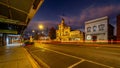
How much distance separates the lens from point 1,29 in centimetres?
2473

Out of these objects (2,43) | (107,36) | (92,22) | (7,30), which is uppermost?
(92,22)

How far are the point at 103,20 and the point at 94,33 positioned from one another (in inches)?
210

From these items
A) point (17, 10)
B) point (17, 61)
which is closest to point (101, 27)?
point (17, 10)

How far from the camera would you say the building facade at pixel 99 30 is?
31219 millimetres

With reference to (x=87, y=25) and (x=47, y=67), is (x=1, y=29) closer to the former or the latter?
(x=47, y=67)

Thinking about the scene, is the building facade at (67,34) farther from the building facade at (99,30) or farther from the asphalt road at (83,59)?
the asphalt road at (83,59)

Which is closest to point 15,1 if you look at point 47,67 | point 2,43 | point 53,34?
point 47,67

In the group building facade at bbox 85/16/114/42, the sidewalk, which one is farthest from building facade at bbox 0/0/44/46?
building facade at bbox 85/16/114/42

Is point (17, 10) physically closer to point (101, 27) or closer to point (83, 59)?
point (83, 59)

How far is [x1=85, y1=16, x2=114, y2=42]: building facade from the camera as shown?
102ft

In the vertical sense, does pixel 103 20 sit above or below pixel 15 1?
above

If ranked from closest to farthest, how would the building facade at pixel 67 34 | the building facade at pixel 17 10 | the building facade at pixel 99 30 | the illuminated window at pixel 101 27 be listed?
the building facade at pixel 17 10 → the building facade at pixel 99 30 → the illuminated window at pixel 101 27 → the building facade at pixel 67 34

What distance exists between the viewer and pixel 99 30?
109ft

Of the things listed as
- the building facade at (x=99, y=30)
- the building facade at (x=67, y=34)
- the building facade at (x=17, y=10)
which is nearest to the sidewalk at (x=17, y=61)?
the building facade at (x=17, y=10)
